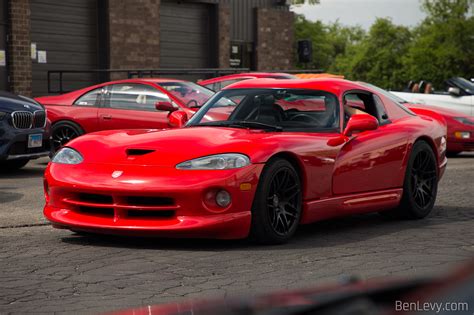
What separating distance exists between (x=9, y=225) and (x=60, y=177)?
1295 millimetres

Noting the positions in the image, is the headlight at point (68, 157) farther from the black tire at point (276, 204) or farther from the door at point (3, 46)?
the door at point (3, 46)

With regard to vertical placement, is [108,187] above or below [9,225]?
above

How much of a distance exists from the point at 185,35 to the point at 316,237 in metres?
A: 25.1

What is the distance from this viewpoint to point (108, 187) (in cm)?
714

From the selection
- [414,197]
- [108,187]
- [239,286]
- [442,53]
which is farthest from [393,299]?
[442,53]

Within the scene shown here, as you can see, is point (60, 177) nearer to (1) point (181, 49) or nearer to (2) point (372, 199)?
(2) point (372, 199)

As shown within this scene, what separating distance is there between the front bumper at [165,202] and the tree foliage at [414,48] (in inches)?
1717

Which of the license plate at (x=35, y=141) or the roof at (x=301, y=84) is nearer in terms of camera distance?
the roof at (x=301, y=84)

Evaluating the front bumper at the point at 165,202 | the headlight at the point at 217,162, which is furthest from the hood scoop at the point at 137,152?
Result: the headlight at the point at 217,162

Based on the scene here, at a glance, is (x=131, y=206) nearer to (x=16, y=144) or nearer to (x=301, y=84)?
(x=301, y=84)

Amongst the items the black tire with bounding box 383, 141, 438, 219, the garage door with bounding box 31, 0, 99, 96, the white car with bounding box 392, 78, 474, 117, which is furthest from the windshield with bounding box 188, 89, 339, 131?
the garage door with bounding box 31, 0, 99, 96

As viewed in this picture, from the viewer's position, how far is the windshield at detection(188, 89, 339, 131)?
26.9 feet

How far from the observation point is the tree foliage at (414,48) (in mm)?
50781

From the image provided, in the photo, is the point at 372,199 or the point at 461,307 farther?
the point at 372,199
